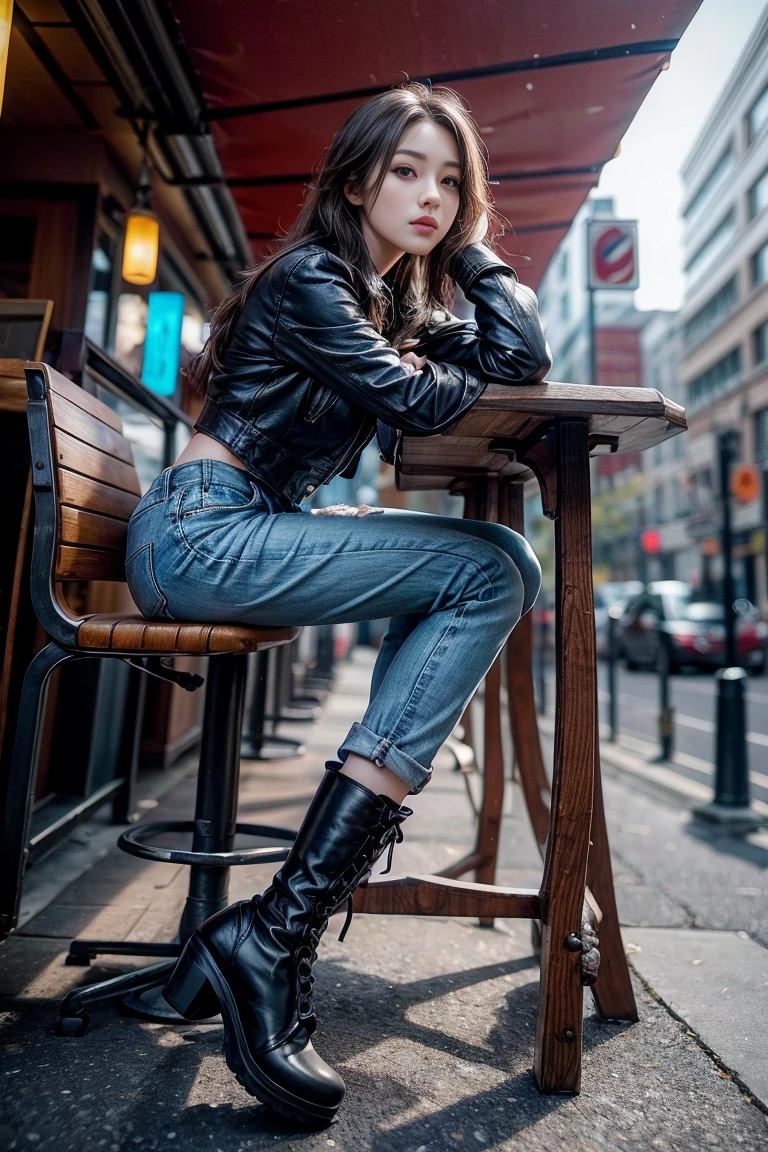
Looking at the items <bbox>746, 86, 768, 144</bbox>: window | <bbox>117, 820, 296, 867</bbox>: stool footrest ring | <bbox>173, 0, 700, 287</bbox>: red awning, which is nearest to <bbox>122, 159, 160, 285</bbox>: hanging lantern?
<bbox>173, 0, 700, 287</bbox>: red awning

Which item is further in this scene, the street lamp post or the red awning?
the street lamp post

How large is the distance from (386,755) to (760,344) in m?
29.9

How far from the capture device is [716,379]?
3091 centimetres

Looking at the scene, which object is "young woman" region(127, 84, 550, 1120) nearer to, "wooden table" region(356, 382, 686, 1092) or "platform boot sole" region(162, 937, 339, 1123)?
"platform boot sole" region(162, 937, 339, 1123)

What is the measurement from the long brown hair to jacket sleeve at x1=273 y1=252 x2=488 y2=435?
0.38ft

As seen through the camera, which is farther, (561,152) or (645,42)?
(561,152)

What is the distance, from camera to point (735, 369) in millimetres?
29203

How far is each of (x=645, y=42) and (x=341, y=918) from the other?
8.80 feet

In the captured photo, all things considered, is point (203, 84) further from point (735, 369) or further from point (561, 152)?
point (735, 369)

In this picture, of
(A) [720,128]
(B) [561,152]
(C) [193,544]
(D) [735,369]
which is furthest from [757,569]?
(C) [193,544]

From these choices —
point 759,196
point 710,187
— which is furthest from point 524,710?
point 710,187

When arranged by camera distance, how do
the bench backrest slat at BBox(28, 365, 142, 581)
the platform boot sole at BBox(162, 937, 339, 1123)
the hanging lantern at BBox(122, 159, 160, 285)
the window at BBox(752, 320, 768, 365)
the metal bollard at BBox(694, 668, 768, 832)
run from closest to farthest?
the platform boot sole at BBox(162, 937, 339, 1123), the bench backrest slat at BBox(28, 365, 142, 581), the hanging lantern at BBox(122, 159, 160, 285), the metal bollard at BBox(694, 668, 768, 832), the window at BBox(752, 320, 768, 365)

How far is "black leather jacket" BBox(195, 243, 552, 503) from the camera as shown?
1.36 meters

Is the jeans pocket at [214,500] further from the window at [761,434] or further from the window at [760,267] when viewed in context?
the window at [760,267]
